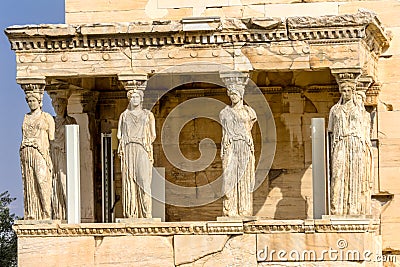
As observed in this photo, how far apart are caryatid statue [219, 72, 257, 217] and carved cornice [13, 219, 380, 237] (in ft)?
0.76

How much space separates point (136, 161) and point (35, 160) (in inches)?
55.4

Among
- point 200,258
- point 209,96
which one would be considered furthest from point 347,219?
point 209,96

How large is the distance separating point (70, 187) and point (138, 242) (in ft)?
4.41

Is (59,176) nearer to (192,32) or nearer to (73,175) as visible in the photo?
(73,175)

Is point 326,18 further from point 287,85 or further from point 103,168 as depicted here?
point 103,168

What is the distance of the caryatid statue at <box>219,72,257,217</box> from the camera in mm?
21703

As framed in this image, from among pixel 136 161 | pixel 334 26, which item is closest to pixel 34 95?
pixel 136 161

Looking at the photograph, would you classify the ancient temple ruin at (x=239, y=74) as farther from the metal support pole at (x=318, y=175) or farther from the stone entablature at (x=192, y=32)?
the metal support pole at (x=318, y=175)

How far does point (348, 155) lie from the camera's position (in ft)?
70.7

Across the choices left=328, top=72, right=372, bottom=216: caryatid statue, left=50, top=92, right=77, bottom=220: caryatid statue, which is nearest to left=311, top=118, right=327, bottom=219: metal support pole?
left=328, top=72, right=372, bottom=216: caryatid statue

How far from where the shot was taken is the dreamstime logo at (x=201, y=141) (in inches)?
941

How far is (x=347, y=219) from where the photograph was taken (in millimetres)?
21359

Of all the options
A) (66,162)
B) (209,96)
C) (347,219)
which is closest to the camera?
(347,219)

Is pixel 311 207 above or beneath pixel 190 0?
beneath
